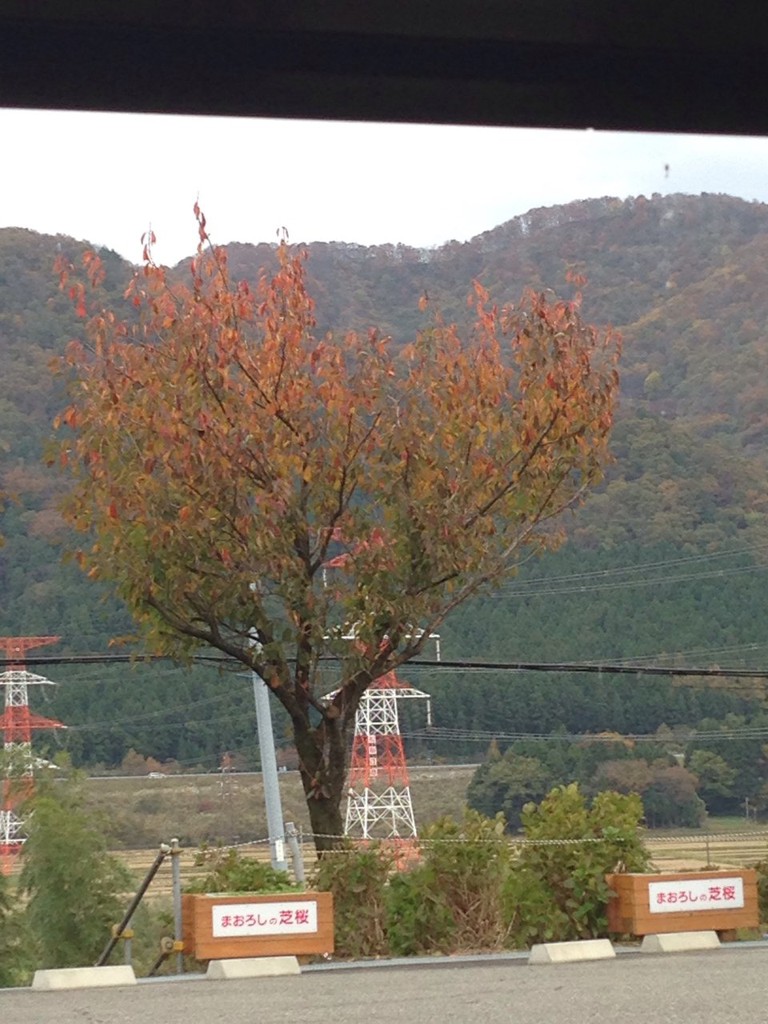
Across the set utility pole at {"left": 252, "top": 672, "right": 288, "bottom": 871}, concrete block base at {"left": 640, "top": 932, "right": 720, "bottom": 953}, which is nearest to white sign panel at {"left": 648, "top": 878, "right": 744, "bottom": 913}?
concrete block base at {"left": 640, "top": 932, "right": 720, "bottom": 953}

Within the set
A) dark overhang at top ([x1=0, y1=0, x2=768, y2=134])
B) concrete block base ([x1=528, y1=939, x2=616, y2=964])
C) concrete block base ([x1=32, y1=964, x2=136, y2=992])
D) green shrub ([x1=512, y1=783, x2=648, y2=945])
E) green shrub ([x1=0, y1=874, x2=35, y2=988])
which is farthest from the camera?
green shrub ([x1=0, y1=874, x2=35, y2=988])

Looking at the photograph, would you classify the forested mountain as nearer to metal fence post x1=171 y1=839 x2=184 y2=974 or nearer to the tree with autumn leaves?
the tree with autumn leaves

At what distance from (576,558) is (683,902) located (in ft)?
103

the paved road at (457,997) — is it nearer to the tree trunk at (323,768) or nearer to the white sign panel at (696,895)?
the white sign panel at (696,895)

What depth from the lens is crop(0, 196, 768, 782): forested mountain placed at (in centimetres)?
3831

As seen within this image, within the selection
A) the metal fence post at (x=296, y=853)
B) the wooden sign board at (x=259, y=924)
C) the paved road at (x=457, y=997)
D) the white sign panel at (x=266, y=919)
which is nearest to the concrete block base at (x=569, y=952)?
the paved road at (x=457, y=997)

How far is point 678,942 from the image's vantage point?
14.7 metres

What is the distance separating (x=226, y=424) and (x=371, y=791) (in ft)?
42.5

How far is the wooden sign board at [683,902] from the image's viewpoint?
14609 millimetres

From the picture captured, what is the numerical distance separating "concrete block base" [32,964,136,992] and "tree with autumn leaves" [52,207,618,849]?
8.05 feet

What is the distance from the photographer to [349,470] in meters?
15.6

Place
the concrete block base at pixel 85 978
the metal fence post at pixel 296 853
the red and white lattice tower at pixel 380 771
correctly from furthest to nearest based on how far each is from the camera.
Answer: the red and white lattice tower at pixel 380 771 → the metal fence post at pixel 296 853 → the concrete block base at pixel 85 978

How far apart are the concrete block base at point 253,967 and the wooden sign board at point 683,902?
10.6 ft

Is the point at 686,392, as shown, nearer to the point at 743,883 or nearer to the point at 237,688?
the point at 237,688
